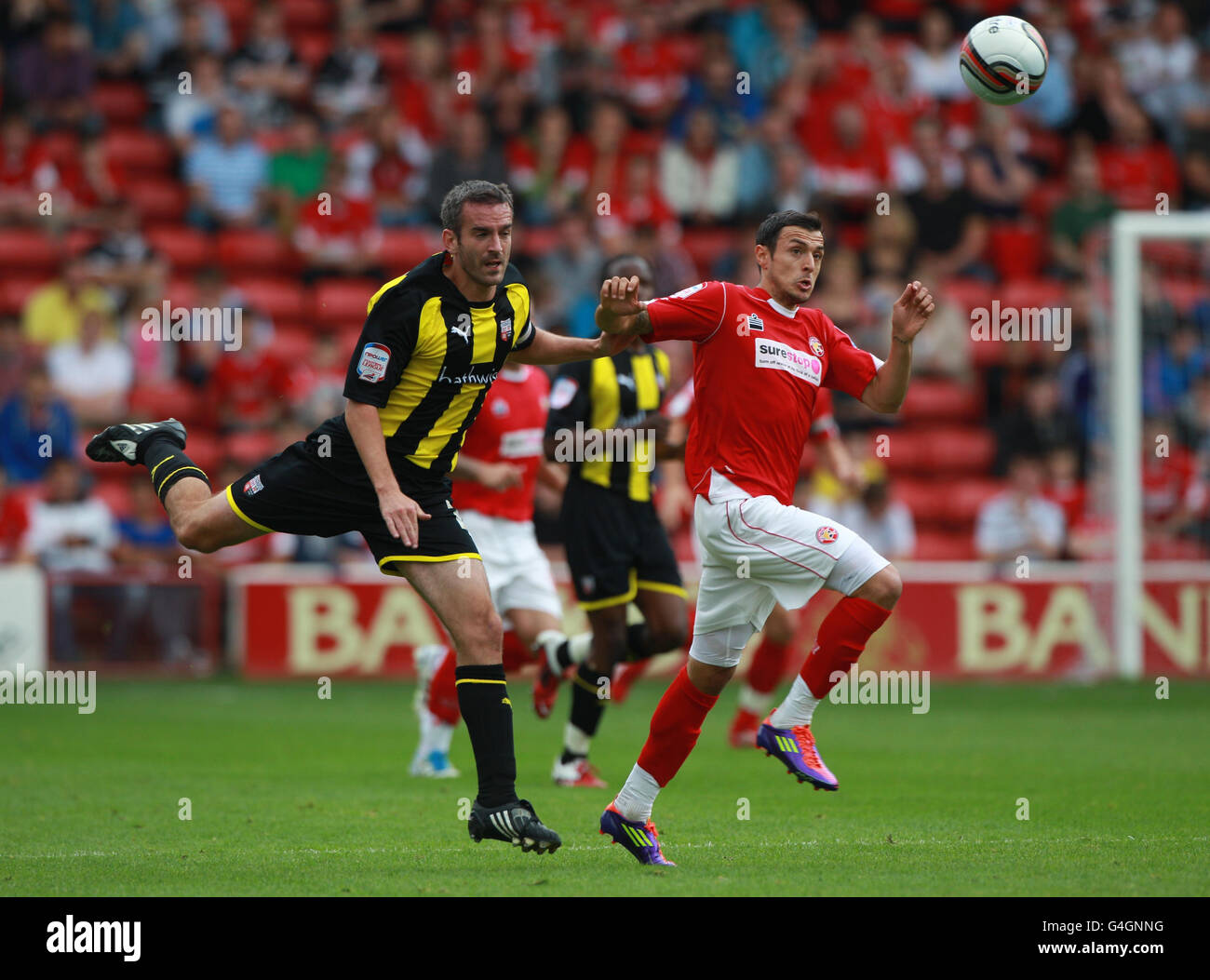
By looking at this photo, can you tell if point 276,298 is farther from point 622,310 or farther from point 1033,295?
point 622,310

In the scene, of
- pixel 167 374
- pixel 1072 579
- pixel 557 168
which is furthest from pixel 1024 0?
pixel 167 374

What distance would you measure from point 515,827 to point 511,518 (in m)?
4.17

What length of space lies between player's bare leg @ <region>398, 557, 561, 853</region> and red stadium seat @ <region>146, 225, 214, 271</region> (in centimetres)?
1314

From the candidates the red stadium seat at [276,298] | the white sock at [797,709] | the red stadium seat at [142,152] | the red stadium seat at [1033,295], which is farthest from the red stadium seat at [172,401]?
the white sock at [797,709]

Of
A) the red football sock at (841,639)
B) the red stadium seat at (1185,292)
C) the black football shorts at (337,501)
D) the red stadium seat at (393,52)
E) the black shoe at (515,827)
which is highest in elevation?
the red stadium seat at (393,52)

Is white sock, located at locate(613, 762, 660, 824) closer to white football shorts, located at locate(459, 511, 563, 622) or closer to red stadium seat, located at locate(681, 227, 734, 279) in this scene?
white football shorts, located at locate(459, 511, 563, 622)

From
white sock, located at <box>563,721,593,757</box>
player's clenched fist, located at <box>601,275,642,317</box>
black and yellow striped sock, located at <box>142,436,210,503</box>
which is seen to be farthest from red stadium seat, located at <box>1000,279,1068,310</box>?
black and yellow striped sock, located at <box>142,436,210,503</box>

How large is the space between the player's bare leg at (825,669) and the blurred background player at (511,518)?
3.11 m

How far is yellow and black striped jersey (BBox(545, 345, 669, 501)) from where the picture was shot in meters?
9.90

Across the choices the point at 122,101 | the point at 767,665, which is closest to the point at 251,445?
the point at 122,101

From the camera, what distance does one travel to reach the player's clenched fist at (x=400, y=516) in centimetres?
650

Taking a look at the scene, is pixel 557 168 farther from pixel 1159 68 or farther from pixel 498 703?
pixel 498 703

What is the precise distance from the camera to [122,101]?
68.3 feet

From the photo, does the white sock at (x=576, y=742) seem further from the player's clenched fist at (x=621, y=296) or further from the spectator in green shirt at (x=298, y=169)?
the spectator in green shirt at (x=298, y=169)
